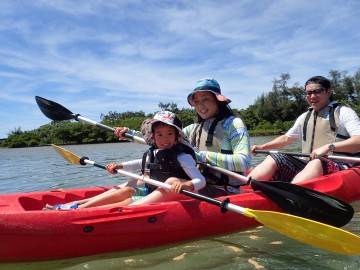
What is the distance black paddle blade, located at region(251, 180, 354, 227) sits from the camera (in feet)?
9.17

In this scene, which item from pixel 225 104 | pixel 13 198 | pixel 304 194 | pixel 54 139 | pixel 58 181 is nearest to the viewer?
pixel 304 194

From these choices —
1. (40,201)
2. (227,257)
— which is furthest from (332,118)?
(40,201)

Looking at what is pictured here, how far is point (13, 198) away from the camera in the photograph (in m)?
3.19

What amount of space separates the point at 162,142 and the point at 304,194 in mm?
1183

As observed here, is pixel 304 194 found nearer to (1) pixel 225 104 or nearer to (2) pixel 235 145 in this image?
(2) pixel 235 145

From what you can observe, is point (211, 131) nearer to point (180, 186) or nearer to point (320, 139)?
point (180, 186)

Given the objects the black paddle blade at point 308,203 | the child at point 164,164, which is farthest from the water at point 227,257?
the child at point 164,164

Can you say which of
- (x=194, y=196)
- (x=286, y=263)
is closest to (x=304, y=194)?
(x=286, y=263)

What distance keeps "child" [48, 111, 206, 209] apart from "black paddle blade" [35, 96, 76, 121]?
7.20 feet

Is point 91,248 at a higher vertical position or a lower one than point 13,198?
lower

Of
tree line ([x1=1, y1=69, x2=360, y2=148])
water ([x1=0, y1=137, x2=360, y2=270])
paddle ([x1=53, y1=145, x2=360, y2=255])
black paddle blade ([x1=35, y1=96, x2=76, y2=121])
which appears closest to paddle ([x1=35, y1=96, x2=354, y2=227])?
water ([x1=0, y1=137, x2=360, y2=270])

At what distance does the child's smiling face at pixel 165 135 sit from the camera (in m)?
3.04

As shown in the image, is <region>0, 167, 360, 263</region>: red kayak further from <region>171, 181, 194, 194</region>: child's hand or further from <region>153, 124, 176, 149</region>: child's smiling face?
<region>153, 124, 176, 149</region>: child's smiling face

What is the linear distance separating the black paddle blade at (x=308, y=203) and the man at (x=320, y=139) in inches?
26.4
